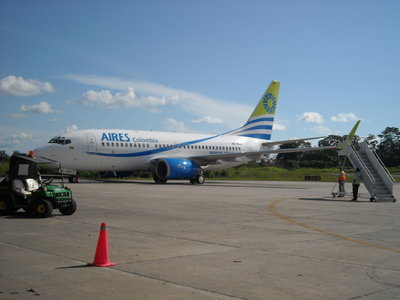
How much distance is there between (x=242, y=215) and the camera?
14.1 meters

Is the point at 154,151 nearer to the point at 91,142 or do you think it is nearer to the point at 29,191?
the point at 91,142

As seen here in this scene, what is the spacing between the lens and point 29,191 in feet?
→ 42.6

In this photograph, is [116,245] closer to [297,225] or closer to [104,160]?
[297,225]

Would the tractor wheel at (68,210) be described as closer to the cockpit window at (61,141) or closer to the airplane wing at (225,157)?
the cockpit window at (61,141)

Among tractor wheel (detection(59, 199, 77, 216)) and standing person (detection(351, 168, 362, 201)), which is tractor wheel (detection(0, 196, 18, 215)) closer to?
tractor wheel (detection(59, 199, 77, 216))

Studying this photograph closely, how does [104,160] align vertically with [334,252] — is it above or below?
above

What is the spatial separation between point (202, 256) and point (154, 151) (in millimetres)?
26938

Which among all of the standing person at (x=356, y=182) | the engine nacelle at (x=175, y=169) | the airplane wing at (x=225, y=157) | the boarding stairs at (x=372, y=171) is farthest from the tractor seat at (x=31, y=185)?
the airplane wing at (x=225, y=157)

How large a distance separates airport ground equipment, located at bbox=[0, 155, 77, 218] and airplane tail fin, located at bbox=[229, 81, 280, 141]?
30498 mm

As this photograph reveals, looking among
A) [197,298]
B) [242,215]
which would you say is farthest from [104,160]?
[197,298]

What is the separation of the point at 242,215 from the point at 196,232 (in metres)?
3.77

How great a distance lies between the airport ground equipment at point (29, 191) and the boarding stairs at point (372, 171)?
46.0 feet

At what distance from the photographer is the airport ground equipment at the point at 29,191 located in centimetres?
1266

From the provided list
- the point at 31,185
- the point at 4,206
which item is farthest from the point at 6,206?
the point at 31,185
